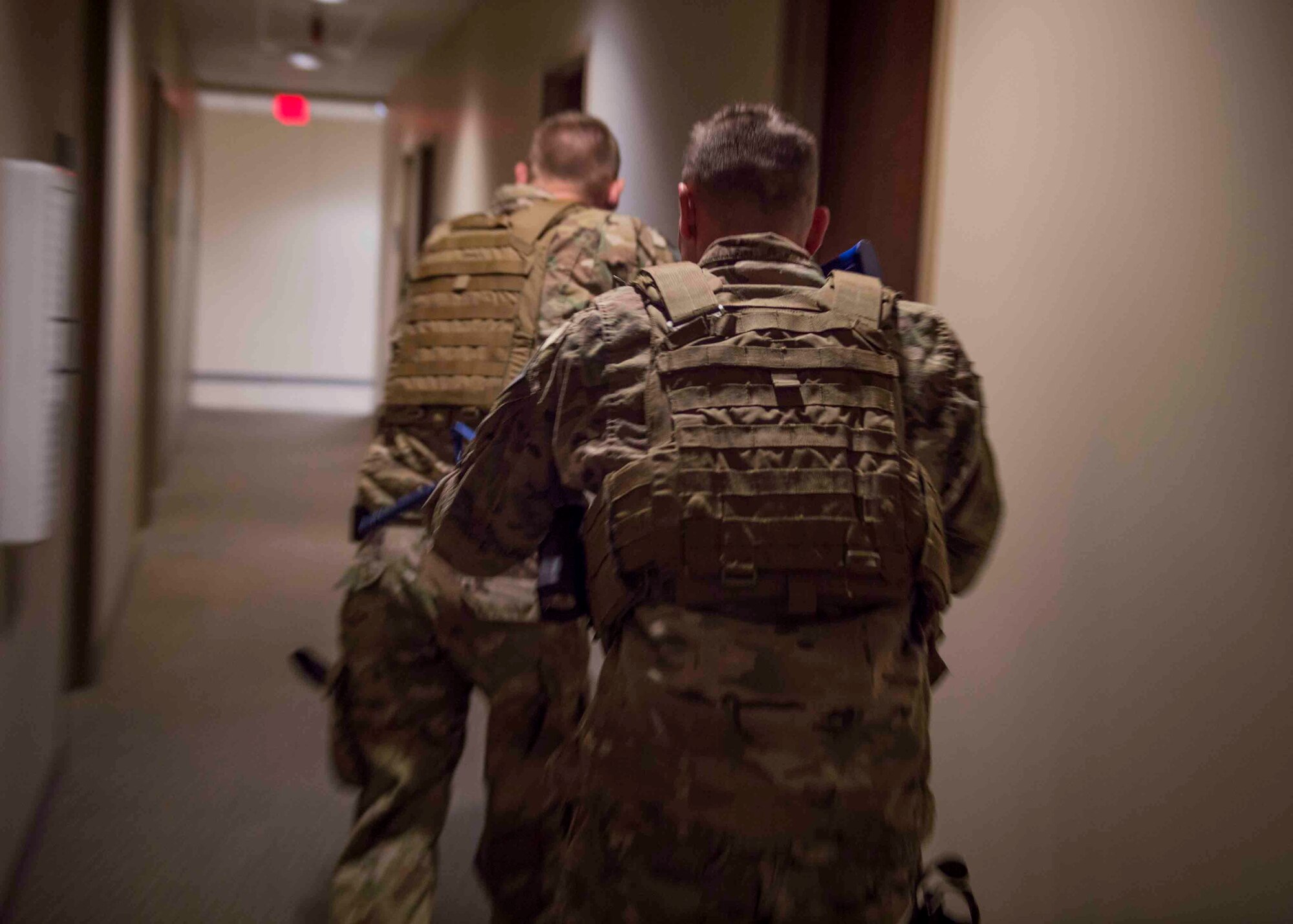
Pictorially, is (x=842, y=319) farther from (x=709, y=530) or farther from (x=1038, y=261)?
(x=1038, y=261)

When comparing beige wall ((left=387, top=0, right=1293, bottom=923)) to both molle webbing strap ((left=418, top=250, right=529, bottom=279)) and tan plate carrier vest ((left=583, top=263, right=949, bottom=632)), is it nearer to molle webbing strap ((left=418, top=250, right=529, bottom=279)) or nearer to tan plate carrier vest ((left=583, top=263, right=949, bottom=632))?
tan plate carrier vest ((left=583, top=263, right=949, bottom=632))

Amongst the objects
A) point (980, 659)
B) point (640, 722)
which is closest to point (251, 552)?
point (980, 659)

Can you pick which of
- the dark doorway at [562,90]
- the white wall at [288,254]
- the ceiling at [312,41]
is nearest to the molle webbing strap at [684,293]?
the dark doorway at [562,90]

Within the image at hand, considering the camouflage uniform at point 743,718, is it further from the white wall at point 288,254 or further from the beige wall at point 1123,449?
the white wall at point 288,254

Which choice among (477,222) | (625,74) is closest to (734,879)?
(477,222)

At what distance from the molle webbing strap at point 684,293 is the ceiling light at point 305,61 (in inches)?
343

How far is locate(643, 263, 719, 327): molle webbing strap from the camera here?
1312 mm

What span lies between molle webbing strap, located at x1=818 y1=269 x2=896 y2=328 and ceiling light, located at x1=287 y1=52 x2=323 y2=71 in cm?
876

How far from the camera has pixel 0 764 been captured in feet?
7.42

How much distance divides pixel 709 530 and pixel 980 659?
48.7 inches

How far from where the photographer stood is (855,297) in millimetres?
1348

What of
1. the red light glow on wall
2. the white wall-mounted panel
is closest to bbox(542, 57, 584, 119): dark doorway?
the white wall-mounted panel

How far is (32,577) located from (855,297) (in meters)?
1.95

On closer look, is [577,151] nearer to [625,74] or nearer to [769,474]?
[769,474]
